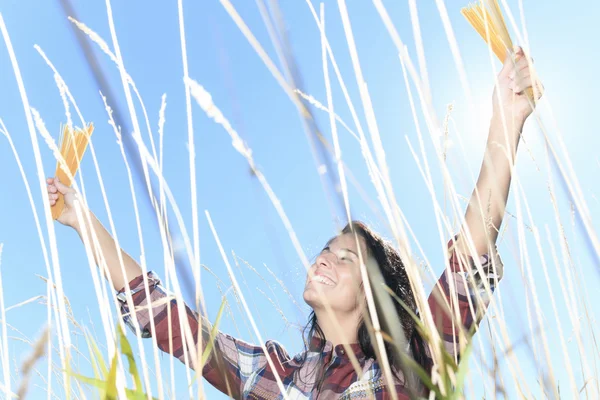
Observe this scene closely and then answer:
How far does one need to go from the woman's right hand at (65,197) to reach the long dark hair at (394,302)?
58cm

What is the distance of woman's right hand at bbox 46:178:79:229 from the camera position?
4.14 feet

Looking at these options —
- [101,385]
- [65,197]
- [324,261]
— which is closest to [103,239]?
[65,197]

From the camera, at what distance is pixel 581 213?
1.93ft

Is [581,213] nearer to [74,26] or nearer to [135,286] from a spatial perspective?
[74,26]

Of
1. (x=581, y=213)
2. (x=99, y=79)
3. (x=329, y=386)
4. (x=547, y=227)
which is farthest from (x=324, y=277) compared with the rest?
(x=99, y=79)

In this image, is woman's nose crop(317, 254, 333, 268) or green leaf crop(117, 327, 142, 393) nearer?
green leaf crop(117, 327, 142, 393)

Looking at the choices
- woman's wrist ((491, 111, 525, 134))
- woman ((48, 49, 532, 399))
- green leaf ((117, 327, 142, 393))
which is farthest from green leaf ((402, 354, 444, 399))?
woman ((48, 49, 532, 399))

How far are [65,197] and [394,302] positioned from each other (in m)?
0.82

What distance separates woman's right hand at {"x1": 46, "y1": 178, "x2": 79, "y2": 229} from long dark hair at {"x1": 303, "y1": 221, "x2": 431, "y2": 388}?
0.58 meters

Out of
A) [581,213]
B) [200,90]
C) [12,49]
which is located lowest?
[581,213]

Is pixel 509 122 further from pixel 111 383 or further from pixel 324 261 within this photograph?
pixel 111 383

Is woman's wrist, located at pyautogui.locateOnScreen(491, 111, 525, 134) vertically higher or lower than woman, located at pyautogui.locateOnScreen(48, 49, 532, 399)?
higher

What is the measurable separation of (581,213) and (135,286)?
3.24 feet

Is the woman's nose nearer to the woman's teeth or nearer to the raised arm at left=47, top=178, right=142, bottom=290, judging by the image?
the woman's teeth
